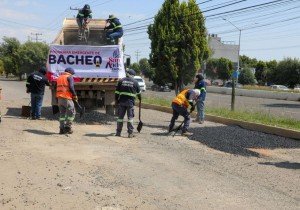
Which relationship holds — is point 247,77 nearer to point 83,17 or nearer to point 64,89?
point 83,17

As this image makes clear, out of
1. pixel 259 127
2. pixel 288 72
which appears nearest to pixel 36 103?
pixel 259 127

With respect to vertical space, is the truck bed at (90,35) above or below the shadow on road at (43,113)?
above

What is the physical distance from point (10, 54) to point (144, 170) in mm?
90374

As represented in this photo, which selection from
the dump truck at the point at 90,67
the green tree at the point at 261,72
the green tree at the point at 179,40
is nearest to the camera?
the dump truck at the point at 90,67

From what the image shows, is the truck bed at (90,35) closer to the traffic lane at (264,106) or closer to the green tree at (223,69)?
the traffic lane at (264,106)

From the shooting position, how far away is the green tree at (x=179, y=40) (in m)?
22.7

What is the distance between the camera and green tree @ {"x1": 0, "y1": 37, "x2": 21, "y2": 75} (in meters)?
86.6

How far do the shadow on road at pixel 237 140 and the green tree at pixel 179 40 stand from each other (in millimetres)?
9078

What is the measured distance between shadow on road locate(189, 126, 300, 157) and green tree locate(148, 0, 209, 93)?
9.08 m

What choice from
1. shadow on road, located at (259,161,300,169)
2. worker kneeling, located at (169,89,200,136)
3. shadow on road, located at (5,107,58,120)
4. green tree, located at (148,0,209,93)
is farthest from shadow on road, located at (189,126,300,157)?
green tree, located at (148,0,209,93)

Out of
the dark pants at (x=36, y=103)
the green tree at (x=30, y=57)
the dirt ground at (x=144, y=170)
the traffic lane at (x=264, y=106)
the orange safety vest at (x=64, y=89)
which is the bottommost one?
the traffic lane at (x=264, y=106)

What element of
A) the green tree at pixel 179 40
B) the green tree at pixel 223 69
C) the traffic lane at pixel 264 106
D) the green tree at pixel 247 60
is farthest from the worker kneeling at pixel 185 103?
the green tree at pixel 247 60

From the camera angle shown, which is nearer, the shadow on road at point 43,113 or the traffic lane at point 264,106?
the shadow on road at point 43,113

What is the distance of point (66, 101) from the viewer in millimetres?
12016
